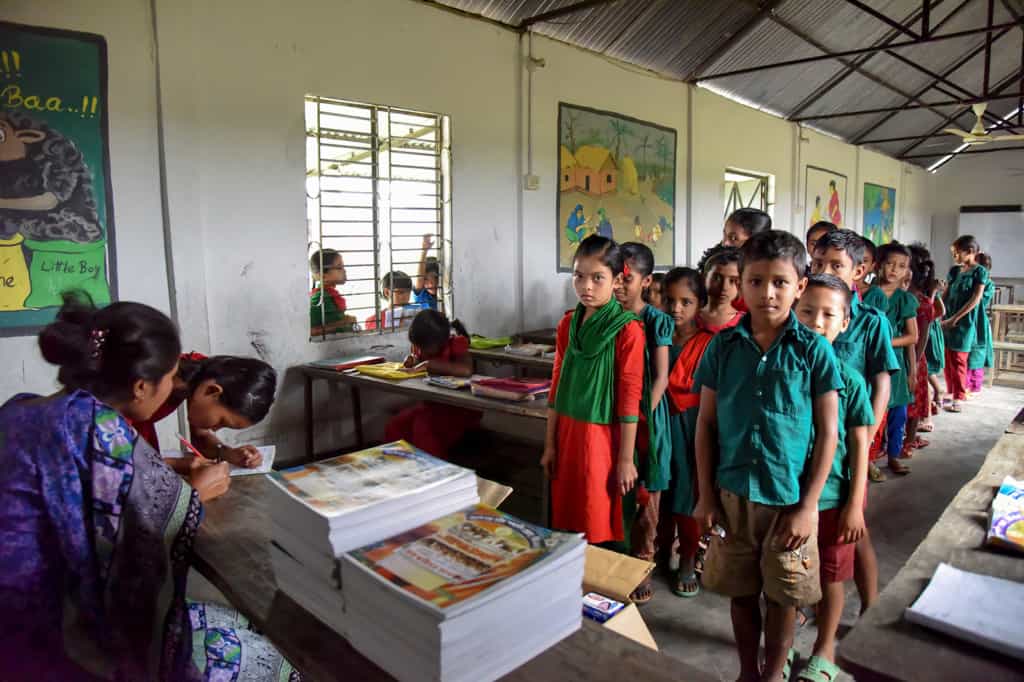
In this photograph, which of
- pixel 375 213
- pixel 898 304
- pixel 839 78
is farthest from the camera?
pixel 839 78

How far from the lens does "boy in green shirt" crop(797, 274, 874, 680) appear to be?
1.69m

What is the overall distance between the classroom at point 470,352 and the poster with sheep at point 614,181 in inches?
1.4

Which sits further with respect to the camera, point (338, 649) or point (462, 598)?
point (338, 649)

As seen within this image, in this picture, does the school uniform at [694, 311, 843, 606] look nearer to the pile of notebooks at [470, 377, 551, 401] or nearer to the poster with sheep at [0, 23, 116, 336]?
the pile of notebooks at [470, 377, 551, 401]

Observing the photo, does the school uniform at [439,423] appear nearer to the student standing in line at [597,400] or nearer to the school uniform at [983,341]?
the student standing in line at [597,400]

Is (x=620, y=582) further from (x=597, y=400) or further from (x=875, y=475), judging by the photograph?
(x=875, y=475)

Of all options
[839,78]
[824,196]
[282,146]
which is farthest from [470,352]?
[824,196]

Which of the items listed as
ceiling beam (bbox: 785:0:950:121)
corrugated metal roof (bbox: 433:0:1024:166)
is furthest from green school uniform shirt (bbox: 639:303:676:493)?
ceiling beam (bbox: 785:0:950:121)

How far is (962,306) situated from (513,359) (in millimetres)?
3957

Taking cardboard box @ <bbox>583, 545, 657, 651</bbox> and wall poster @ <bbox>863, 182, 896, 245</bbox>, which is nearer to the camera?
cardboard box @ <bbox>583, 545, 657, 651</bbox>

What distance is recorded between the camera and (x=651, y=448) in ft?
8.15

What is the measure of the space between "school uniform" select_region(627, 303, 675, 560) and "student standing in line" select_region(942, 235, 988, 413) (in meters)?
4.21

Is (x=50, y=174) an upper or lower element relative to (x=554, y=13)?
lower

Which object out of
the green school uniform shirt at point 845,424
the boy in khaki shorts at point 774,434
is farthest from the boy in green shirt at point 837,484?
the boy in khaki shorts at point 774,434
